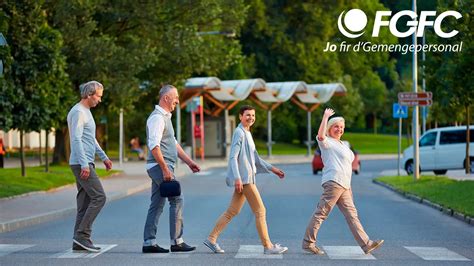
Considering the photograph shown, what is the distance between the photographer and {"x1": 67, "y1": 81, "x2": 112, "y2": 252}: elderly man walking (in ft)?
43.0

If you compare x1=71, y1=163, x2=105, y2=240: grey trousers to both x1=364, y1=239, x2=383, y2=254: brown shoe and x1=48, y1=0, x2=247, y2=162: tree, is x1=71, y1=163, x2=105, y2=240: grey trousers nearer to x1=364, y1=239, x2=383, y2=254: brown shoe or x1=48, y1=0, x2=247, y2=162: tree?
x1=364, y1=239, x2=383, y2=254: brown shoe

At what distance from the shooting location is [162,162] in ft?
41.5

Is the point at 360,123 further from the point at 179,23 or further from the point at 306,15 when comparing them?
the point at 179,23

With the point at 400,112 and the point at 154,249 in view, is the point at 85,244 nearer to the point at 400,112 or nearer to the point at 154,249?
the point at 154,249

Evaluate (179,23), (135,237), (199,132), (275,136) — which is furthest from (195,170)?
(275,136)

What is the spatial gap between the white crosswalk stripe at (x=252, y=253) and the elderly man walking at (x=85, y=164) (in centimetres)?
177

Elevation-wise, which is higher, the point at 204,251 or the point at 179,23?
the point at 179,23

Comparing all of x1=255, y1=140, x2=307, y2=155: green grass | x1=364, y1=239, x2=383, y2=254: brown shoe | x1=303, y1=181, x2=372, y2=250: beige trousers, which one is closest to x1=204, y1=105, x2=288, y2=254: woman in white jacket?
x1=303, y1=181, x2=372, y2=250: beige trousers

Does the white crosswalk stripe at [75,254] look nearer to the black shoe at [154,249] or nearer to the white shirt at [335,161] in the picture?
the black shoe at [154,249]

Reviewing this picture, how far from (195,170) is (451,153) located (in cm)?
2738

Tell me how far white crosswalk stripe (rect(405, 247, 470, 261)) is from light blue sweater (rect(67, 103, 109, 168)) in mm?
4037

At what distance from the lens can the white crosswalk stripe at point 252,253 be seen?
12.8m

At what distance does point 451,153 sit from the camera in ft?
129

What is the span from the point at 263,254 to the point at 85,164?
236 centimetres
